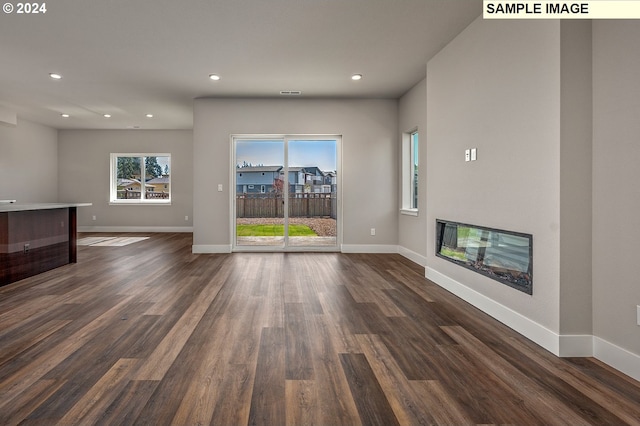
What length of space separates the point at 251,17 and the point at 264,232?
12.6ft

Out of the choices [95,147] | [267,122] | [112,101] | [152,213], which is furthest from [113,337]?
[95,147]

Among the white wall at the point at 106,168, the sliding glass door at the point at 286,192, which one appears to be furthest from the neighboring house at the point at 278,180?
the white wall at the point at 106,168

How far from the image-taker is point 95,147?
9312 mm

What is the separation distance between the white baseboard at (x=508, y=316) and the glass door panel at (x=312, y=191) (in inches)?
111

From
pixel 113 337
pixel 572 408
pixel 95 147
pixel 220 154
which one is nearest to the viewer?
pixel 572 408

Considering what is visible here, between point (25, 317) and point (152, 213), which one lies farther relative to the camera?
point (152, 213)

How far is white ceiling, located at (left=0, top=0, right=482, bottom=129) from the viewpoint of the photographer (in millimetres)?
3172

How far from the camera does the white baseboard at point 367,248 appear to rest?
20.6ft

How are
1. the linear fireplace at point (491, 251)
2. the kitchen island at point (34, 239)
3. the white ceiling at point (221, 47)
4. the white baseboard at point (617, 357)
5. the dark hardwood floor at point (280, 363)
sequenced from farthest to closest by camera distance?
the kitchen island at point (34, 239), the white ceiling at point (221, 47), the linear fireplace at point (491, 251), the white baseboard at point (617, 357), the dark hardwood floor at point (280, 363)

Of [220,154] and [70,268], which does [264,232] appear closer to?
[220,154]

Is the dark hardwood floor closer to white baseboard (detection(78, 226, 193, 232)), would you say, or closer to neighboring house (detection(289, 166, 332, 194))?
neighboring house (detection(289, 166, 332, 194))

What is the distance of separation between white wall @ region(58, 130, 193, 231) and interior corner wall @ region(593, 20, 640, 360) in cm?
877

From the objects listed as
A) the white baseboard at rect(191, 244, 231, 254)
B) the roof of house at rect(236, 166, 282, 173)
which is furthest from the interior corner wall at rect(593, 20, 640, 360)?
the white baseboard at rect(191, 244, 231, 254)

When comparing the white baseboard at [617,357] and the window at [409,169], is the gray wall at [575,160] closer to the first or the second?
the white baseboard at [617,357]
